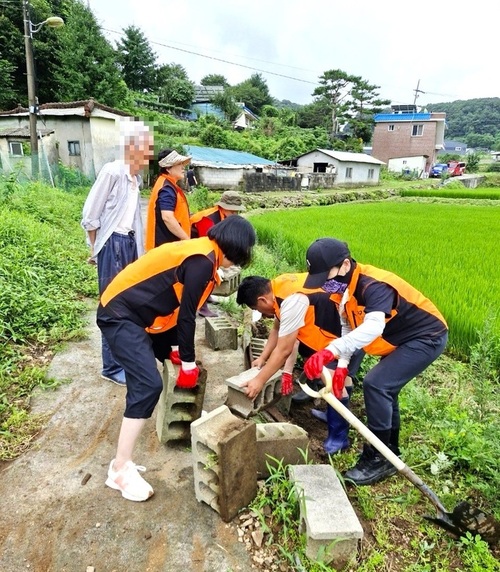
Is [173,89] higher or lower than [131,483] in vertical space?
higher

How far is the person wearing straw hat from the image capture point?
3488 mm

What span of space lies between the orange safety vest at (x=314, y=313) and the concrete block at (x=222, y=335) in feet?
4.46

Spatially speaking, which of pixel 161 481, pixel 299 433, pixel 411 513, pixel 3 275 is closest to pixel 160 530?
pixel 161 481

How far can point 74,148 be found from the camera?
695 inches

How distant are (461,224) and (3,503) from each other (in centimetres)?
1170

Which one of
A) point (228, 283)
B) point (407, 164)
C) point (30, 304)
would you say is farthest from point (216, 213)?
point (407, 164)

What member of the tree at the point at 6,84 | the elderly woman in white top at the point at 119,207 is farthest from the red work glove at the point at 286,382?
the tree at the point at 6,84

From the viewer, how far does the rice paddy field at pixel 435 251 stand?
162 inches

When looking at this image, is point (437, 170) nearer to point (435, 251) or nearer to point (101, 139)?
point (101, 139)

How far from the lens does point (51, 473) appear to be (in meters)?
2.32

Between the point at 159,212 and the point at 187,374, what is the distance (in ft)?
6.22

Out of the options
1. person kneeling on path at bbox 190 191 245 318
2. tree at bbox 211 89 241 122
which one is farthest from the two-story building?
person kneeling on path at bbox 190 191 245 318

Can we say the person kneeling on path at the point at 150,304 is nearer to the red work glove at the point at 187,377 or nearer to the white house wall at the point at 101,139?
the red work glove at the point at 187,377

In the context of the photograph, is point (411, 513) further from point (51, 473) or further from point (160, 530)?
point (51, 473)
